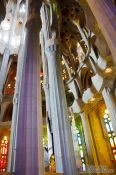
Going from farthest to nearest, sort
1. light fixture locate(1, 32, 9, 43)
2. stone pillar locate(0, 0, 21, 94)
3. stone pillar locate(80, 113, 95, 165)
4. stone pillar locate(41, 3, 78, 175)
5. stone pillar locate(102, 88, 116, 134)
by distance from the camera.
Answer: light fixture locate(1, 32, 9, 43) → stone pillar locate(0, 0, 21, 94) → stone pillar locate(80, 113, 95, 165) → stone pillar locate(102, 88, 116, 134) → stone pillar locate(41, 3, 78, 175)

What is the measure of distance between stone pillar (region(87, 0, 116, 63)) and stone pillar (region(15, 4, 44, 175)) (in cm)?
192

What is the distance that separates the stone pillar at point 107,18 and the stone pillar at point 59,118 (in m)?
4.11

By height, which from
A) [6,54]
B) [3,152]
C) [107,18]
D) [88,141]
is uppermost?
[6,54]

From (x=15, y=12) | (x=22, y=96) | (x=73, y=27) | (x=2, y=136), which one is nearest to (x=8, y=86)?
(x=2, y=136)

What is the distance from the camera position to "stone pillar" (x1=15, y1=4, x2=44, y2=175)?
10.1 ft

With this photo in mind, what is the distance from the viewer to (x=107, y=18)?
11.0ft

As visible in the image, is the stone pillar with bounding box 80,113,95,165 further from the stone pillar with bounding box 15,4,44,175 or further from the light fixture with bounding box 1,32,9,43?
the light fixture with bounding box 1,32,9,43

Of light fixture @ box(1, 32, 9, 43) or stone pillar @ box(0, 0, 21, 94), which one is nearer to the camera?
stone pillar @ box(0, 0, 21, 94)

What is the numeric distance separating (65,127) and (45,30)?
680 cm

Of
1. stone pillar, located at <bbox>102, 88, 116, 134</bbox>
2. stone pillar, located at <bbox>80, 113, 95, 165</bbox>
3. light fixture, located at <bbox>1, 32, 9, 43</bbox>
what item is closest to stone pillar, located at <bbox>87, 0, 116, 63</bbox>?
stone pillar, located at <bbox>102, 88, 116, 134</bbox>

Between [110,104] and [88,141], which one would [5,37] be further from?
[110,104]

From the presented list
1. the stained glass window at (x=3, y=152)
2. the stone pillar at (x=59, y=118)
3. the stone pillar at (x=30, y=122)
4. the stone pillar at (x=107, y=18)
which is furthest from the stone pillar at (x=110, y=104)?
the stained glass window at (x=3, y=152)

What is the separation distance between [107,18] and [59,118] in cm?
458

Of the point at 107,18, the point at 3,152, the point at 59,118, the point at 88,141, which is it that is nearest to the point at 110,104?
the point at 59,118
